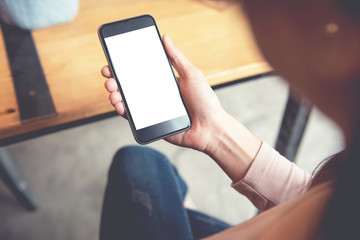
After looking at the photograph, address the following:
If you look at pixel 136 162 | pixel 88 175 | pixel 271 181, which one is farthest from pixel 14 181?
pixel 271 181

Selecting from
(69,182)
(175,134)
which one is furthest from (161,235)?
(69,182)

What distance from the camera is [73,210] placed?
1.01 m

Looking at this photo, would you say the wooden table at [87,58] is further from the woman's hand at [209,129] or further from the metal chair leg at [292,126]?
the metal chair leg at [292,126]

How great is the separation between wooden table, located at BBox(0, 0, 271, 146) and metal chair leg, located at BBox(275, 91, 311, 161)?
25 cm

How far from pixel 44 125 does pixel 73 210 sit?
57 centimetres

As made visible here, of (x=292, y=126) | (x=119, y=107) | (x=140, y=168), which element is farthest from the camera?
(x=292, y=126)

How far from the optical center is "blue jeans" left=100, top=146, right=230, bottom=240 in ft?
1.86

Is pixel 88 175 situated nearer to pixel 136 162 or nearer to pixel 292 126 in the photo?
pixel 136 162

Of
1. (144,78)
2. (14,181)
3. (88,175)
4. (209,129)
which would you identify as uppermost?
(144,78)

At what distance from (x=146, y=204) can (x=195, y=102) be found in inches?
8.1

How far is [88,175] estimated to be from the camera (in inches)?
42.3

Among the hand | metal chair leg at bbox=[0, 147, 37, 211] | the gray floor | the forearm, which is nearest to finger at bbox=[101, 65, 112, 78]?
the hand

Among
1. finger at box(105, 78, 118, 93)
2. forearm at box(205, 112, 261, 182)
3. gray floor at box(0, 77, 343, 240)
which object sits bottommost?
gray floor at box(0, 77, 343, 240)

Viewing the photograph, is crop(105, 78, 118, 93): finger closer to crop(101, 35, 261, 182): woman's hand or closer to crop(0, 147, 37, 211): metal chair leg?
crop(101, 35, 261, 182): woman's hand
